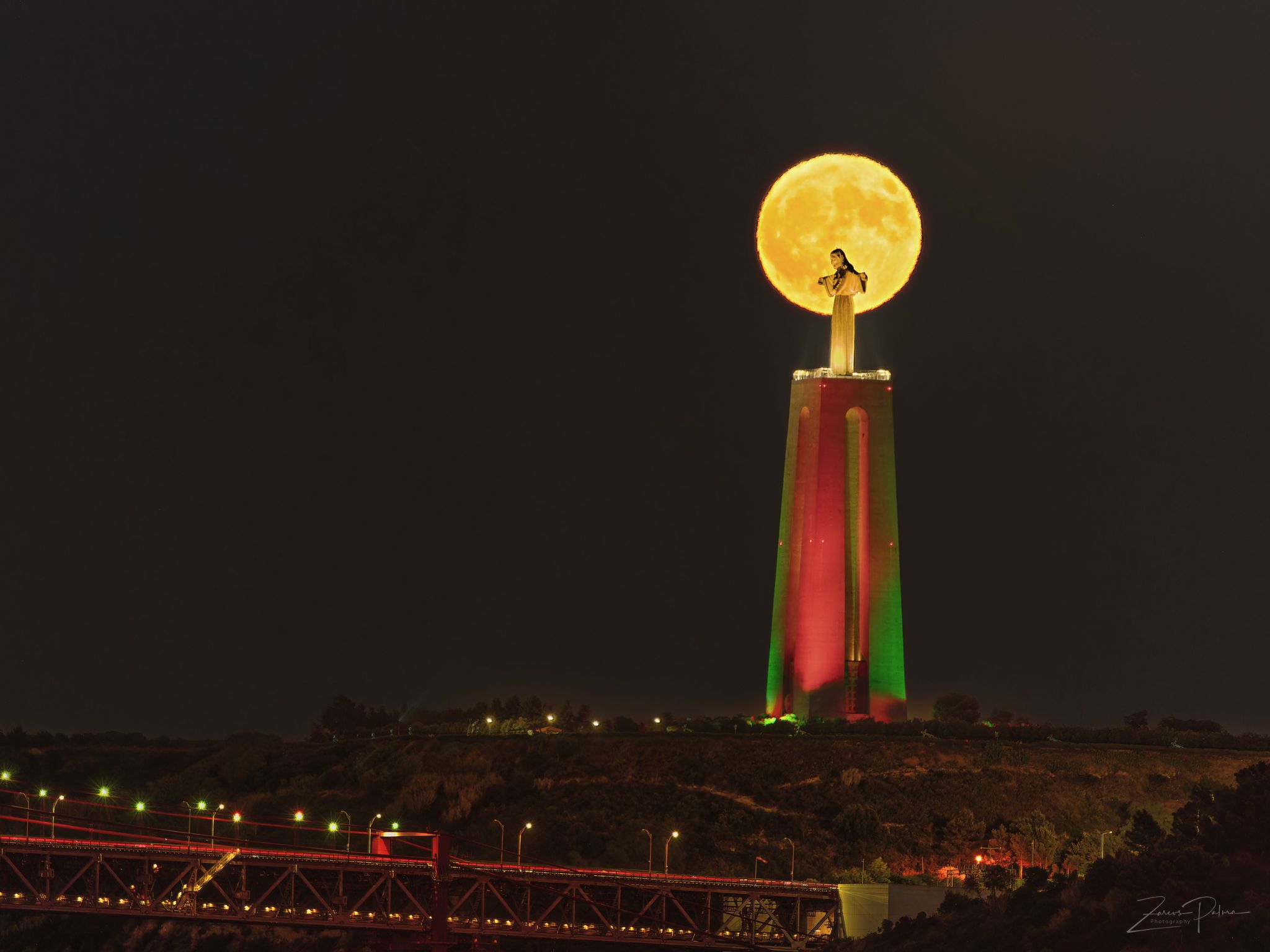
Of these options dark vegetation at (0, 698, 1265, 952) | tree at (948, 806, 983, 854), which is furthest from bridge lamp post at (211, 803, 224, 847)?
tree at (948, 806, 983, 854)

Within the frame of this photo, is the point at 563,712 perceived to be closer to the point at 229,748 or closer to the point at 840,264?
the point at 229,748

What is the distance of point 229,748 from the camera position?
10794 centimetres

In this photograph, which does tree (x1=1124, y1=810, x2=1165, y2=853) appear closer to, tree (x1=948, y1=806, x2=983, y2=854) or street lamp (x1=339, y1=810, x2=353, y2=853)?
tree (x1=948, y1=806, x2=983, y2=854)

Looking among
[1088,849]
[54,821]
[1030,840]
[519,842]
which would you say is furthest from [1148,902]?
[54,821]

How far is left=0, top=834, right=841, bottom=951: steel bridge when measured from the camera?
68.8m

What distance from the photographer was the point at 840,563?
313 ft

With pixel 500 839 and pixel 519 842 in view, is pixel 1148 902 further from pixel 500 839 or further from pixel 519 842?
pixel 500 839

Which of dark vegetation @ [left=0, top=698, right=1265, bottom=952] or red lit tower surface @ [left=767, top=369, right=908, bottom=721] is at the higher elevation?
red lit tower surface @ [left=767, top=369, right=908, bottom=721]

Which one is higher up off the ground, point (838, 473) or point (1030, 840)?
point (838, 473)

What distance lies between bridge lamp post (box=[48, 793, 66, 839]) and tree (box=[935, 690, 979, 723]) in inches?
1660

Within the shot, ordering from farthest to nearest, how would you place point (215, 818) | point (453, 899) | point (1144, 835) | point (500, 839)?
point (500, 839) → point (215, 818) → point (453, 899) → point (1144, 835)

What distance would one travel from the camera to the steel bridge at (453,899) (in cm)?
6875

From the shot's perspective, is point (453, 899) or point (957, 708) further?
point (957, 708)

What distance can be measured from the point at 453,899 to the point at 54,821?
69.9ft
